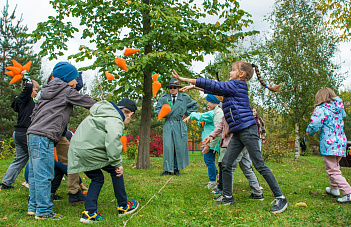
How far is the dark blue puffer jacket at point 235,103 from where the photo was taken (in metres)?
3.41

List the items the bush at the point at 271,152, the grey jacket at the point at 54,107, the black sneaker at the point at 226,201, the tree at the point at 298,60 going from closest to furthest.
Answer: the grey jacket at the point at 54,107 → the black sneaker at the point at 226,201 → the bush at the point at 271,152 → the tree at the point at 298,60

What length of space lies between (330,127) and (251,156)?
1499mm

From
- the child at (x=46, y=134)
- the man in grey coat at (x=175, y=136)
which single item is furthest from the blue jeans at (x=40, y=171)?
the man in grey coat at (x=175, y=136)

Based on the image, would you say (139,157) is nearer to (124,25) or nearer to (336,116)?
(124,25)

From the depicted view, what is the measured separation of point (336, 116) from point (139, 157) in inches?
207

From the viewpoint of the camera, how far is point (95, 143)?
9.61 feet

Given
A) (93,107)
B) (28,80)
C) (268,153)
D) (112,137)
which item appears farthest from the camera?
(268,153)

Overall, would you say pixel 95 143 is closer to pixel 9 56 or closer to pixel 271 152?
pixel 271 152

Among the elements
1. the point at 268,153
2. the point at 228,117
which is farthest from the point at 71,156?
the point at 268,153

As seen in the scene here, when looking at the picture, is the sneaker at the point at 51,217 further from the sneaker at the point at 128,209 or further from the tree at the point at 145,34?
the tree at the point at 145,34

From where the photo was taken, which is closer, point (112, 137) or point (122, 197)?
point (112, 137)

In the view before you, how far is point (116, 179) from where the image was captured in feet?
10.2

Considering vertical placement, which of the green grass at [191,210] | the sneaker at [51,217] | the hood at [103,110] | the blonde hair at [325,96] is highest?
the blonde hair at [325,96]

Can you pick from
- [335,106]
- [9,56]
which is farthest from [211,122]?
[9,56]
